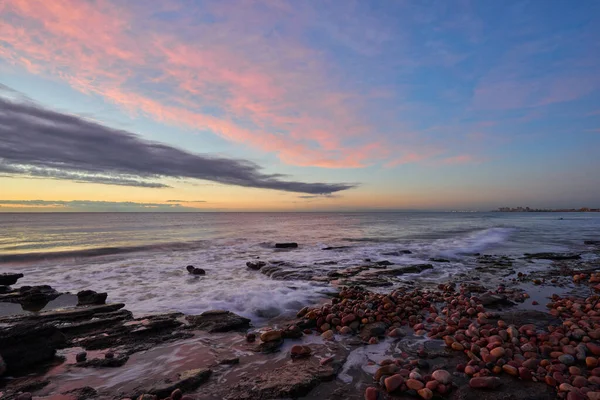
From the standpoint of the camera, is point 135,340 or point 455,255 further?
point 455,255

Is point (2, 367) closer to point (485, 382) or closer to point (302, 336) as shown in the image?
point (302, 336)

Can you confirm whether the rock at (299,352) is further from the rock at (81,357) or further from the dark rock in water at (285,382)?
the rock at (81,357)

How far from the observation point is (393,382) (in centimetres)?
491

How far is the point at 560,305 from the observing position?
9.12m

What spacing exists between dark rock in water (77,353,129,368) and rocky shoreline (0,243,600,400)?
0.11 ft

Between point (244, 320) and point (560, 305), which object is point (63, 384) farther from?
point (560, 305)

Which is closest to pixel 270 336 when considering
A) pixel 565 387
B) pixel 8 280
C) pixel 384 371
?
pixel 384 371

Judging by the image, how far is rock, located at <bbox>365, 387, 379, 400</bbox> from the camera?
184 inches

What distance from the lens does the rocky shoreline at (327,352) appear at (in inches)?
195

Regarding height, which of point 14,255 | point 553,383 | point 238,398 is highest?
point 553,383

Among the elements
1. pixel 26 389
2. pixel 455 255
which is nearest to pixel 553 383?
pixel 26 389

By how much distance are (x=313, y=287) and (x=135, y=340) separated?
7313 mm

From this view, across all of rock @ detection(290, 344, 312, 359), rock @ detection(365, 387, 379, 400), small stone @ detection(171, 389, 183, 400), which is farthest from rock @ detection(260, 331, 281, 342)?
rock @ detection(365, 387, 379, 400)

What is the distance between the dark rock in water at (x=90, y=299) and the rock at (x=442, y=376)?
36.2 ft
